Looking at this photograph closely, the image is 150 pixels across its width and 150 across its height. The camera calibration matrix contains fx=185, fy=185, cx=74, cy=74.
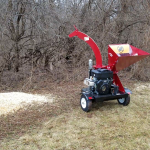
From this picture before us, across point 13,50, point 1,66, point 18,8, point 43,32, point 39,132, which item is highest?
point 18,8

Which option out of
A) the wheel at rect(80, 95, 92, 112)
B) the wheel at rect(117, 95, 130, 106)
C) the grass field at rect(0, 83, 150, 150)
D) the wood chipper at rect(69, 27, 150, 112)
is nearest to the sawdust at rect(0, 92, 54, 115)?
the grass field at rect(0, 83, 150, 150)

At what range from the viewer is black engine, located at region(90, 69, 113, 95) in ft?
14.1

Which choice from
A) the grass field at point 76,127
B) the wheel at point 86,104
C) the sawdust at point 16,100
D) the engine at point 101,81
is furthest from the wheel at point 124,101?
the sawdust at point 16,100

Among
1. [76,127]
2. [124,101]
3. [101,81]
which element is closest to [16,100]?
[76,127]

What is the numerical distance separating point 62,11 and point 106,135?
688 centimetres

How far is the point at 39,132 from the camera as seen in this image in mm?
3490

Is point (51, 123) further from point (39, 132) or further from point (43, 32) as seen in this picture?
point (43, 32)

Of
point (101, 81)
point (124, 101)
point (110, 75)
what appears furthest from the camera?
point (124, 101)

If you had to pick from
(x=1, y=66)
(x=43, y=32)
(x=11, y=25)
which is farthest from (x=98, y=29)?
(x=1, y=66)

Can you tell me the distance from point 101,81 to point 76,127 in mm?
1222

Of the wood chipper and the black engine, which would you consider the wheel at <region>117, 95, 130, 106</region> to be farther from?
the black engine

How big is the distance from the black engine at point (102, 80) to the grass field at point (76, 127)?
0.54 m

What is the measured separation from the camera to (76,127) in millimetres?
3709

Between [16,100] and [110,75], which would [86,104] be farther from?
[16,100]
